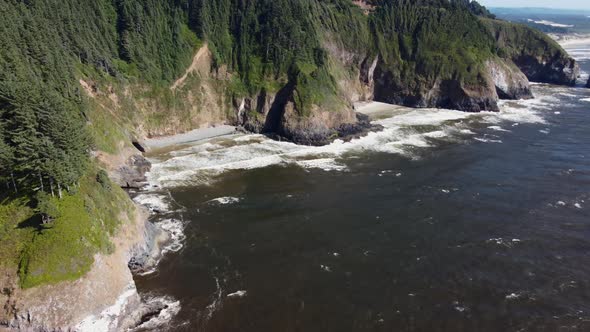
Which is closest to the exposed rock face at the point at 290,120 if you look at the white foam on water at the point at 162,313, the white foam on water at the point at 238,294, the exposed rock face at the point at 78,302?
the white foam on water at the point at 238,294

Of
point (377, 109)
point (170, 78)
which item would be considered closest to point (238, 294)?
point (170, 78)

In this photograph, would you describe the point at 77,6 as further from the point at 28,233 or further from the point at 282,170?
the point at 28,233

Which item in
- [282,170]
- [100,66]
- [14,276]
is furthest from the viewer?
[100,66]

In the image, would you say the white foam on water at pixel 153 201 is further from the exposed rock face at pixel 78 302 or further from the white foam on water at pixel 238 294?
the white foam on water at pixel 238 294

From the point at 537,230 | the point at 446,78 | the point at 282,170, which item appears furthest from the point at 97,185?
the point at 446,78

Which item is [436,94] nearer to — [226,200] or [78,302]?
[226,200]

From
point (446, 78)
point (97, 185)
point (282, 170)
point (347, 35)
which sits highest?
point (347, 35)

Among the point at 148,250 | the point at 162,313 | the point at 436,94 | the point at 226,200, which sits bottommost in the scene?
the point at 162,313
